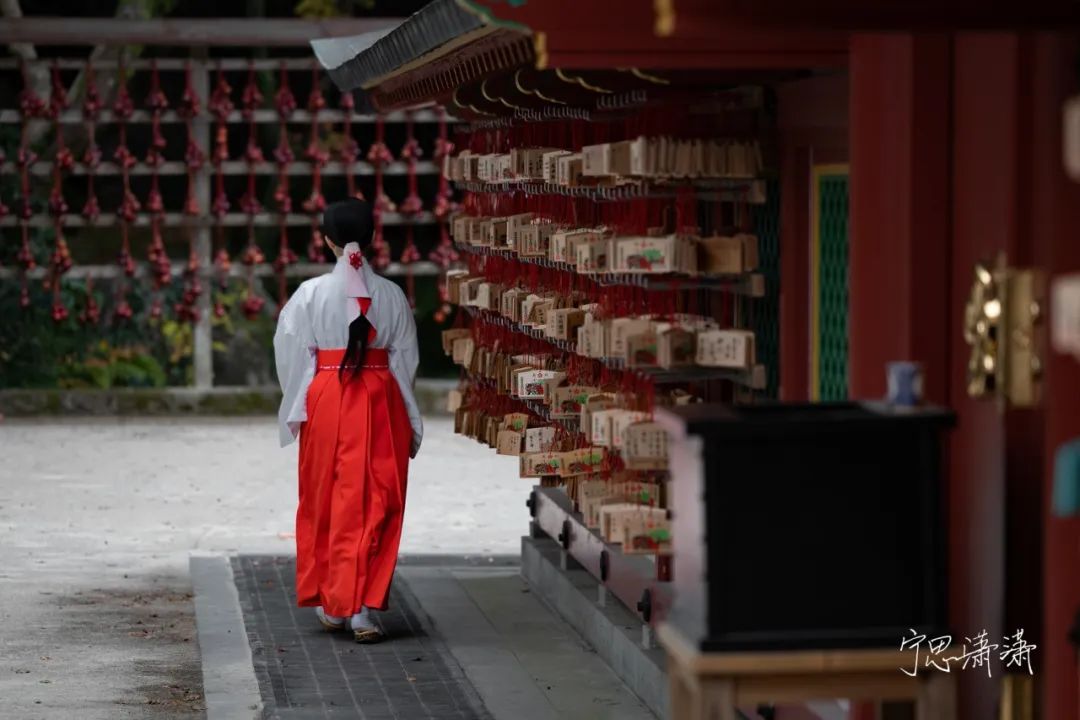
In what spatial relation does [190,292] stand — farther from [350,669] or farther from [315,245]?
[350,669]

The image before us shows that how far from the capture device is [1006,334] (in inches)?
197

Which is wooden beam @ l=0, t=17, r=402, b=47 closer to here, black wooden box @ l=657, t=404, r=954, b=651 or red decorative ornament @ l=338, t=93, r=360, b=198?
red decorative ornament @ l=338, t=93, r=360, b=198

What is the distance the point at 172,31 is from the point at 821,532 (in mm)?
13195

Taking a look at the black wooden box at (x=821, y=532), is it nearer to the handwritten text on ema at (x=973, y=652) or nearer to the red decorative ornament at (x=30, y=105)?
the handwritten text on ema at (x=973, y=652)

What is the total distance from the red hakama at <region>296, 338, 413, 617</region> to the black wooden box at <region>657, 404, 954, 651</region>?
421 cm

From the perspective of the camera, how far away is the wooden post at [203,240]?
18.2 m

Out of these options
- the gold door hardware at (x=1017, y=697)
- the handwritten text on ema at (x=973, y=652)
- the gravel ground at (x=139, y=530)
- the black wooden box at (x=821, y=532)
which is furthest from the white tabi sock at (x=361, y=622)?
the black wooden box at (x=821, y=532)

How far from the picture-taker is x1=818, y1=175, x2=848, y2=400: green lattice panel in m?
6.70

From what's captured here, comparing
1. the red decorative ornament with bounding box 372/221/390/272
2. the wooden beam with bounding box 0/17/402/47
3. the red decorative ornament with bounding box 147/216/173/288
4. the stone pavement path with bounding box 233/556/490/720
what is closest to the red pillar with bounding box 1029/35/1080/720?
the stone pavement path with bounding box 233/556/490/720

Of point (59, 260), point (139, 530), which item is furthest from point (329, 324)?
point (59, 260)

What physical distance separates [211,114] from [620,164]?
11.4 m

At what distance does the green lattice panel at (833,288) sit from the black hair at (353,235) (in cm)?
255

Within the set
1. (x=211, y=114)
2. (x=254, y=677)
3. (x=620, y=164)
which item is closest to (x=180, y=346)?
(x=211, y=114)

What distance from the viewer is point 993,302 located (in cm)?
503
